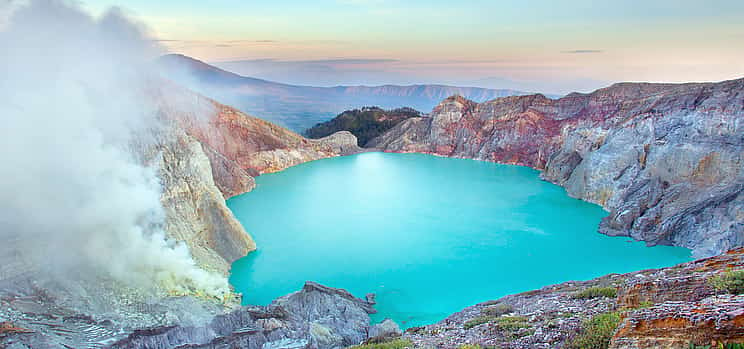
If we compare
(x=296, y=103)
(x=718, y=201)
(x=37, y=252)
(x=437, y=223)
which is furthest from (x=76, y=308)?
(x=296, y=103)

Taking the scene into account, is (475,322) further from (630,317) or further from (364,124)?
(364,124)

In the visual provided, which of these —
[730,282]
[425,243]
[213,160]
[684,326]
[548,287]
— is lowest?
[548,287]

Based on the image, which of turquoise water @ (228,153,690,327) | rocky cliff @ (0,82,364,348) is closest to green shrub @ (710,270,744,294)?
rocky cliff @ (0,82,364,348)

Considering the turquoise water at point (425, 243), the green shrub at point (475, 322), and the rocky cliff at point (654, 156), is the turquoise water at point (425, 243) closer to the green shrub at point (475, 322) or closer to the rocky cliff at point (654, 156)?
the rocky cliff at point (654, 156)

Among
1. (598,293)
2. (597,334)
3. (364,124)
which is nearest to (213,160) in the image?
(598,293)

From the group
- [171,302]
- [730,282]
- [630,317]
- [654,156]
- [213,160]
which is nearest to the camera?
[630,317]

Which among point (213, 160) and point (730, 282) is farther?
point (213, 160)

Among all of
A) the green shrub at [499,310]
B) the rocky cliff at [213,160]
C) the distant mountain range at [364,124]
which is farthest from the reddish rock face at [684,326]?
the distant mountain range at [364,124]

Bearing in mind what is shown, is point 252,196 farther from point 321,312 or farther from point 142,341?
point 142,341
